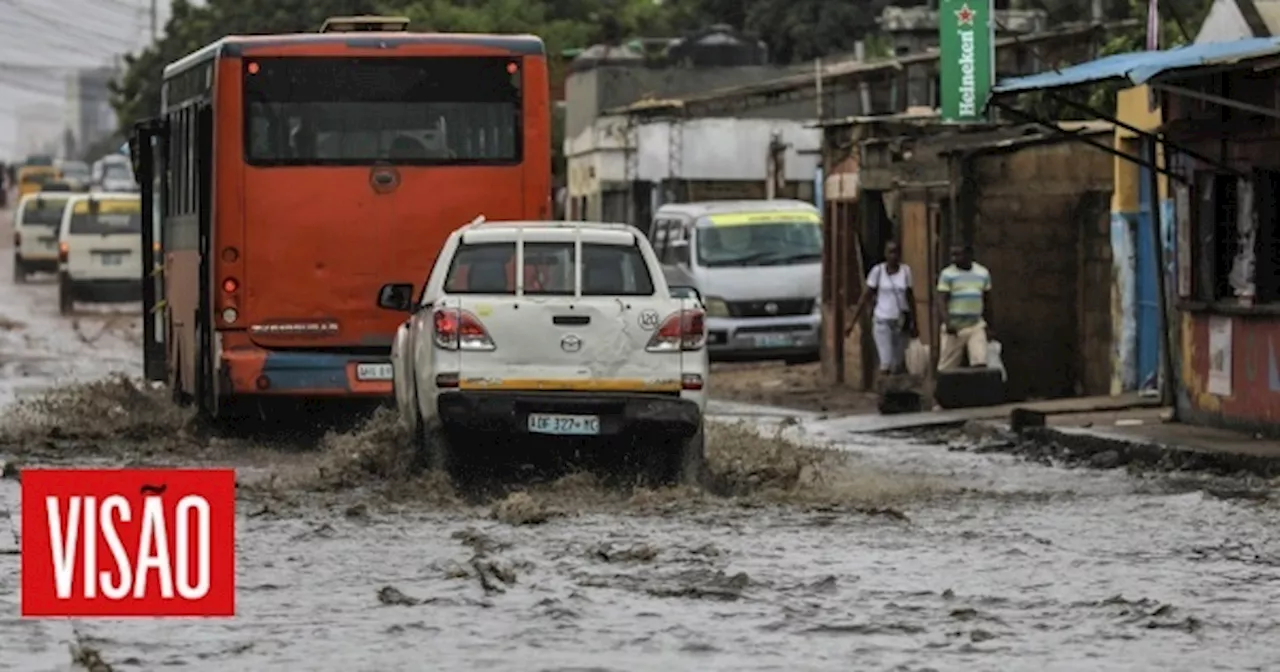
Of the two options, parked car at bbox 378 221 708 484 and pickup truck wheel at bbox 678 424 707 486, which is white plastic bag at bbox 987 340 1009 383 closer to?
pickup truck wheel at bbox 678 424 707 486

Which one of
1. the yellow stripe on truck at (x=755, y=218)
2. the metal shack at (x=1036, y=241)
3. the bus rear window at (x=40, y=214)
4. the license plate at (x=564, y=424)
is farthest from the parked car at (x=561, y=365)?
→ the bus rear window at (x=40, y=214)

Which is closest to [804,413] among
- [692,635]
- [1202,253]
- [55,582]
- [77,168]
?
[1202,253]

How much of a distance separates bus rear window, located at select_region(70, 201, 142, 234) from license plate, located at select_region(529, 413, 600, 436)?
123ft

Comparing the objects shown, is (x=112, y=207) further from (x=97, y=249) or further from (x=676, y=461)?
(x=676, y=461)

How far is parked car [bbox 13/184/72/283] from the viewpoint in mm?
71000

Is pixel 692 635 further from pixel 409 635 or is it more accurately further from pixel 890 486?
pixel 890 486

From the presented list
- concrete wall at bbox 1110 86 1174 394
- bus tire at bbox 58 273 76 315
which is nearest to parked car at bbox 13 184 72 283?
bus tire at bbox 58 273 76 315

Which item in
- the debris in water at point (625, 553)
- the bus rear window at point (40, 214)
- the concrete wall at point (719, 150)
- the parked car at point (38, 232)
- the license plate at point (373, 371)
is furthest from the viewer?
the parked car at point (38, 232)

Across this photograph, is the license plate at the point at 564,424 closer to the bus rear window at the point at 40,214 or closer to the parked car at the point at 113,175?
the bus rear window at the point at 40,214

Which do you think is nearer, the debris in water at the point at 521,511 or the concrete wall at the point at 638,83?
the debris in water at the point at 521,511

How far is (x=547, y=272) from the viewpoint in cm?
1917

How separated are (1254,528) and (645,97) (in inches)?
2016

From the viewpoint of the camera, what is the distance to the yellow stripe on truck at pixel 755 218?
1524 inches

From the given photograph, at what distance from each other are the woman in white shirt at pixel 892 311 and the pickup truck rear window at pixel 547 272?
481 inches
